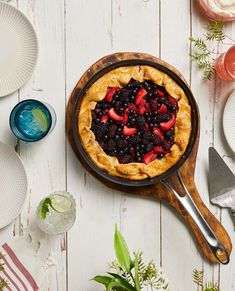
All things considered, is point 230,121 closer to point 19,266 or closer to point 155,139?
point 155,139

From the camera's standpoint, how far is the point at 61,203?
1.56m

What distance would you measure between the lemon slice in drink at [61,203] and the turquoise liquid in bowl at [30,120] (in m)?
0.19

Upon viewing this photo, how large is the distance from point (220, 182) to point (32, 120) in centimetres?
61

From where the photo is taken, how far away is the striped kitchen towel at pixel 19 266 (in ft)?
5.34

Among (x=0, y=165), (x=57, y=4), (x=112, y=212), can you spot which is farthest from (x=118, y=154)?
(x=57, y=4)

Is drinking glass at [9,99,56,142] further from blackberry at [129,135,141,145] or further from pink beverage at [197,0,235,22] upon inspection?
pink beverage at [197,0,235,22]

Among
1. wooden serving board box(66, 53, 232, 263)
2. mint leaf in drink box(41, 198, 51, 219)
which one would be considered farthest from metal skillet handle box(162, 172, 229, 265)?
mint leaf in drink box(41, 198, 51, 219)

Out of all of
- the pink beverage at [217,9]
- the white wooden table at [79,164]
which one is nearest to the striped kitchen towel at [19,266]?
the white wooden table at [79,164]

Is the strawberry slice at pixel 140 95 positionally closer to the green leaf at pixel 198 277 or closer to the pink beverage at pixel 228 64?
the pink beverage at pixel 228 64

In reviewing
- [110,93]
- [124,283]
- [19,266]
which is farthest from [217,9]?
[19,266]

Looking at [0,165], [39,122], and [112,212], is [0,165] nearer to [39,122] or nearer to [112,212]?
[39,122]

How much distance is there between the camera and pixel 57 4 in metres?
1.60

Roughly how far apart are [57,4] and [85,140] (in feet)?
1.40

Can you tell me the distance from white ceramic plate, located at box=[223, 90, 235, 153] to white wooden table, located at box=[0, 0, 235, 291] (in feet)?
0.09
